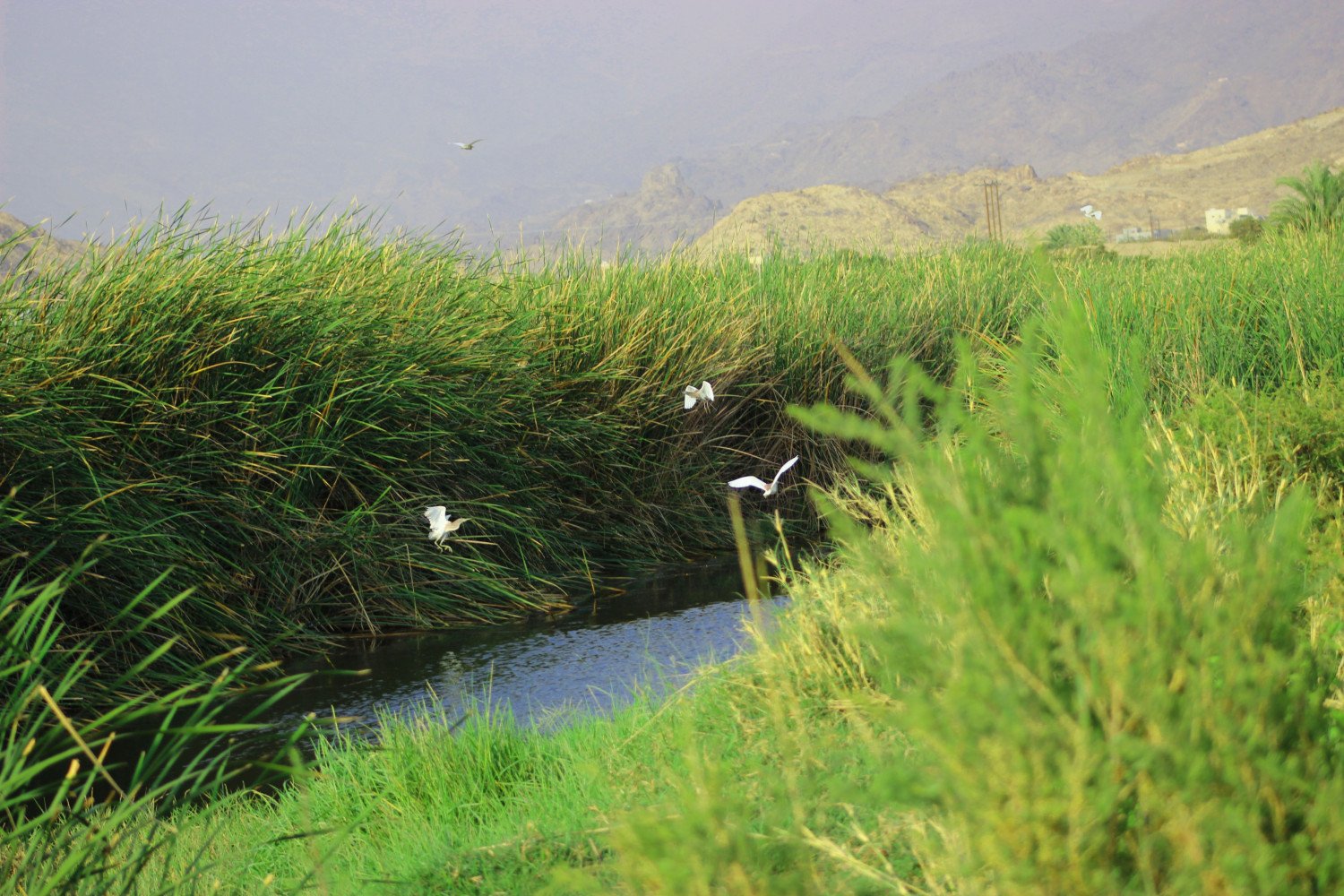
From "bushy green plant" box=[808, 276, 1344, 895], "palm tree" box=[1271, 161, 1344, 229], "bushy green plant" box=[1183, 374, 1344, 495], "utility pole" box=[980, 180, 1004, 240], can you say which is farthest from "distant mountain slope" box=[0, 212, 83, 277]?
"palm tree" box=[1271, 161, 1344, 229]

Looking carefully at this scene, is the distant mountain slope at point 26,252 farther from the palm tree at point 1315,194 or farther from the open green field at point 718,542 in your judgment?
the palm tree at point 1315,194

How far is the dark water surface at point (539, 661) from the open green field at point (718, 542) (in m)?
0.37

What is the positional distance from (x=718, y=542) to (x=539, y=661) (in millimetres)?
2843

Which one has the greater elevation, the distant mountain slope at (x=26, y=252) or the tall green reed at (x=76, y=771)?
the distant mountain slope at (x=26, y=252)

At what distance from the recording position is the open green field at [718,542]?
1.66m

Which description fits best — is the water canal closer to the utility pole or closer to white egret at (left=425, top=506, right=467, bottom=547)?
white egret at (left=425, top=506, right=467, bottom=547)

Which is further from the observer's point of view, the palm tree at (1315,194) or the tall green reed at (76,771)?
the palm tree at (1315,194)

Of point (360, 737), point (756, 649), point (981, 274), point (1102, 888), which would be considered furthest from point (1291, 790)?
point (981, 274)

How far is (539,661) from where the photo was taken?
19.8 ft

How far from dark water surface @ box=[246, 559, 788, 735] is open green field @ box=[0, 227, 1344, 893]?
1.21 ft

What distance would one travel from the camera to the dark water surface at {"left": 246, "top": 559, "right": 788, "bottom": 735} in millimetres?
5309

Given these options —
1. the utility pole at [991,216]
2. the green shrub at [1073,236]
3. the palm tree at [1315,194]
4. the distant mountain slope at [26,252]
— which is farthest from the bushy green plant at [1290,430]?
the green shrub at [1073,236]

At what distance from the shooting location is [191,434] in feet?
19.2

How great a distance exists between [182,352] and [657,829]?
4.89 meters
